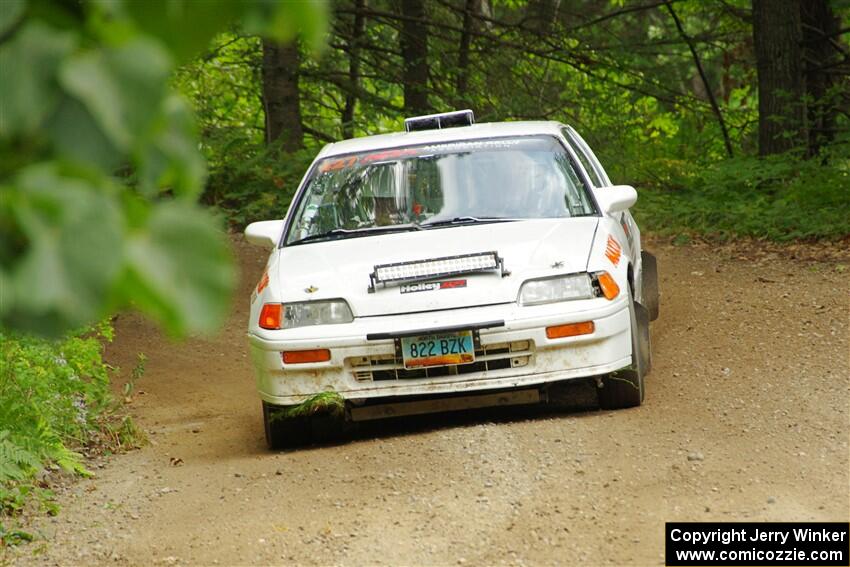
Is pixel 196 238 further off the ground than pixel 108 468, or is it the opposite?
pixel 196 238

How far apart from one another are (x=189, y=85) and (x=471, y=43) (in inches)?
186

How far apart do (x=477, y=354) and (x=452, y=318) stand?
25 cm

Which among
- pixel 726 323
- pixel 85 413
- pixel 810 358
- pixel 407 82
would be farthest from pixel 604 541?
pixel 407 82

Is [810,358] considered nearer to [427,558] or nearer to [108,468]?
[427,558]

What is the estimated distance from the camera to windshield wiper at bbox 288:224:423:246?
279 inches

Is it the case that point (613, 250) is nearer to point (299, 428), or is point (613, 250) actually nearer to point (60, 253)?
point (299, 428)

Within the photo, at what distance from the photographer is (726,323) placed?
9.26m

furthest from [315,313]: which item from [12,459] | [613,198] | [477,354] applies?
[613,198]

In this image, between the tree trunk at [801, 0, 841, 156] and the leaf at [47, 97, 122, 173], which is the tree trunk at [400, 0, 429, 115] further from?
the leaf at [47, 97, 122, 173]

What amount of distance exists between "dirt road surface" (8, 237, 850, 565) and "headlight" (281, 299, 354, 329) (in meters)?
0.75

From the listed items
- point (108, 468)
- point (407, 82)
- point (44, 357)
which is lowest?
point (108, 468)

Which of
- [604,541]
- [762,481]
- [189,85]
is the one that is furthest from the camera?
[189,85]

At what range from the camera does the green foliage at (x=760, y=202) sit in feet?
43.1

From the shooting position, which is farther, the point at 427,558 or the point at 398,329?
the point at 398,329
